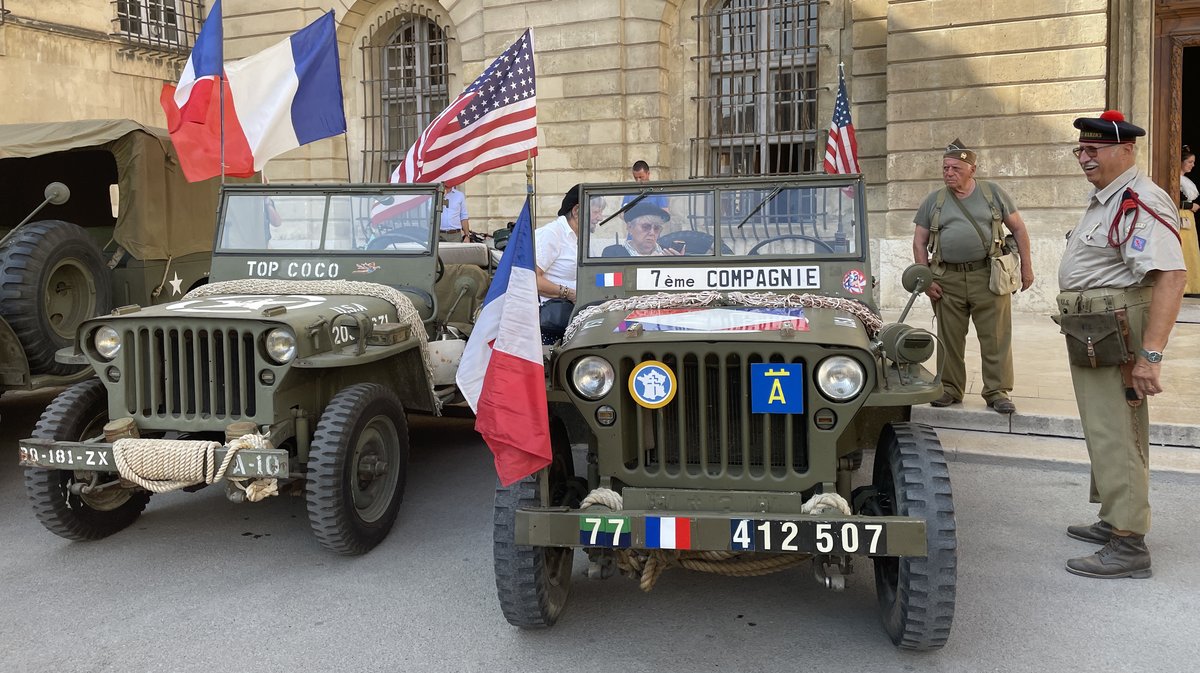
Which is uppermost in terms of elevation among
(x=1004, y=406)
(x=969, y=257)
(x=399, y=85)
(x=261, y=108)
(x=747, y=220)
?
(x=399, y=85)

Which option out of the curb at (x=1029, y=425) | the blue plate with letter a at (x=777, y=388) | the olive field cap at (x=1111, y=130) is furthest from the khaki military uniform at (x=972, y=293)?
the blue plate with letter a at (x=777, y=388)

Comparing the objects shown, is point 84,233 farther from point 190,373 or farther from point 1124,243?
point 1124,243

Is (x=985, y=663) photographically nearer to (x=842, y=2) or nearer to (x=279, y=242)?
(x=279, y=242)

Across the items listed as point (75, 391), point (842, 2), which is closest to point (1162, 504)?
point (75, 391)

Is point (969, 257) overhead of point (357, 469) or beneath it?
overhead

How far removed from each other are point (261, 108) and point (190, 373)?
271cm

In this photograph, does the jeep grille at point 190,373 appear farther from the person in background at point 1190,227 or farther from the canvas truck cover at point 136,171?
the person in background at point 1190,227

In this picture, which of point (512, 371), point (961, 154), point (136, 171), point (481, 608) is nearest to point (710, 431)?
point (512, 371)

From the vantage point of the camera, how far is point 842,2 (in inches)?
536

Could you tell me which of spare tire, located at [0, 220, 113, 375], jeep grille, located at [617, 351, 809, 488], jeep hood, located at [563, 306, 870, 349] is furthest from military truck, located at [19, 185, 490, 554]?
jeep grille, located at [617, 351, 809, 488]

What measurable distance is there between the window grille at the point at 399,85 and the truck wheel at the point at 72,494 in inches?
479

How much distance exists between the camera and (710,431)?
3.85m

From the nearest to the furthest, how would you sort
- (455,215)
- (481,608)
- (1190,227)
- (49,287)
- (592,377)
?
(592,377) < (481,608) < (49,287) < (455,215) < (1190,227)

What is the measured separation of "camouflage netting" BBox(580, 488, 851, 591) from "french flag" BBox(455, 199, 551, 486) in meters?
0.30
